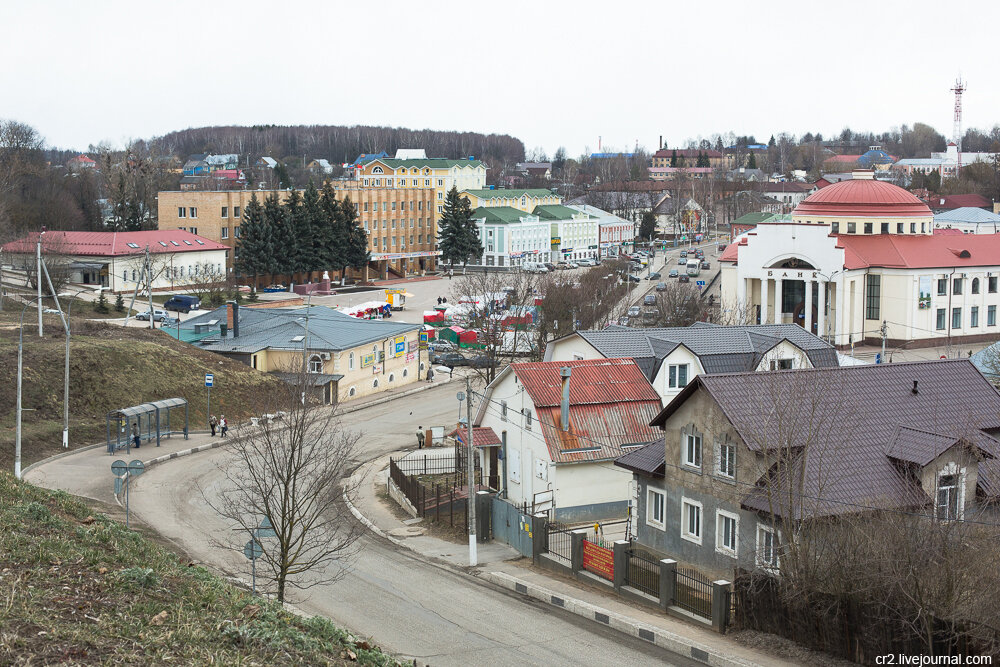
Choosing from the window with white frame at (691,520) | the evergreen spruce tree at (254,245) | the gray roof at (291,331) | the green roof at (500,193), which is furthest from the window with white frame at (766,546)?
the green roof at (500,193)

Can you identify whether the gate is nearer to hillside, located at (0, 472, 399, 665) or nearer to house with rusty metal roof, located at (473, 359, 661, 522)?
house with rusty metal roof, located at (473, 359, 661, 522)

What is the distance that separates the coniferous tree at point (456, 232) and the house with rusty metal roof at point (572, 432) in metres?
86.2

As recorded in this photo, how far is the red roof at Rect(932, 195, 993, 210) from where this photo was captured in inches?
5492

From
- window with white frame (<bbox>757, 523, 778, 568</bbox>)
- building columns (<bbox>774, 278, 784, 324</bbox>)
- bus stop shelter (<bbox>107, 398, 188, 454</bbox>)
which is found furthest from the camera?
building columns (<bbox>774, 278, 784, 324</bbox>)

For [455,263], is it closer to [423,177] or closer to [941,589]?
[423,177]

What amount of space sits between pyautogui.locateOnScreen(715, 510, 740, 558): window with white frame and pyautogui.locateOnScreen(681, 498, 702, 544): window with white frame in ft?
2.16

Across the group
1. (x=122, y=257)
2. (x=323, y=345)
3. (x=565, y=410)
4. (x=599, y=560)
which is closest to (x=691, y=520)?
(x=599, y=560)

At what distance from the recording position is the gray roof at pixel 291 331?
52719 millimetres

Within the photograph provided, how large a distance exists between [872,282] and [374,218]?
196 feet

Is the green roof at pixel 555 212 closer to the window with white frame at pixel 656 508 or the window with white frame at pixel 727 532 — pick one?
the window with white frame at pixel 656 508

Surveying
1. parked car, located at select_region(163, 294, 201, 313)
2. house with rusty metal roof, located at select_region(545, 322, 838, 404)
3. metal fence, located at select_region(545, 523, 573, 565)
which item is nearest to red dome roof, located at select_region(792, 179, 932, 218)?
house with rusty metal roof, located at select_region(545, 322, 838, 404)

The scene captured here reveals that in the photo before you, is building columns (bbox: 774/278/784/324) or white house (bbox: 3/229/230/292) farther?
white house (bbox: 3/229/230/292)

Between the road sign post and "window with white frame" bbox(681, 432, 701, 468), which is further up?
"window with white frame" bbox(681, 432, 701, 468)

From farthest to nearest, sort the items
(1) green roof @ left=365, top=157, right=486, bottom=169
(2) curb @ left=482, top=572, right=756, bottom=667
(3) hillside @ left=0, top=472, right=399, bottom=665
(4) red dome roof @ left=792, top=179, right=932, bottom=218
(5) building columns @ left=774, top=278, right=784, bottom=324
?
(1) green roof @ left=365, top=157, right=486, bottom=169 → (4) red dome roof @ left=792, top=179, right=932, bottom=218 → (5) building columns @ left=774, top=278, right=784, bottom=324 → (2) curb @ left=482, top=572, right=756, bottom=667 → (3) hillside @ left=0, top=472, right=399, bottom=665
